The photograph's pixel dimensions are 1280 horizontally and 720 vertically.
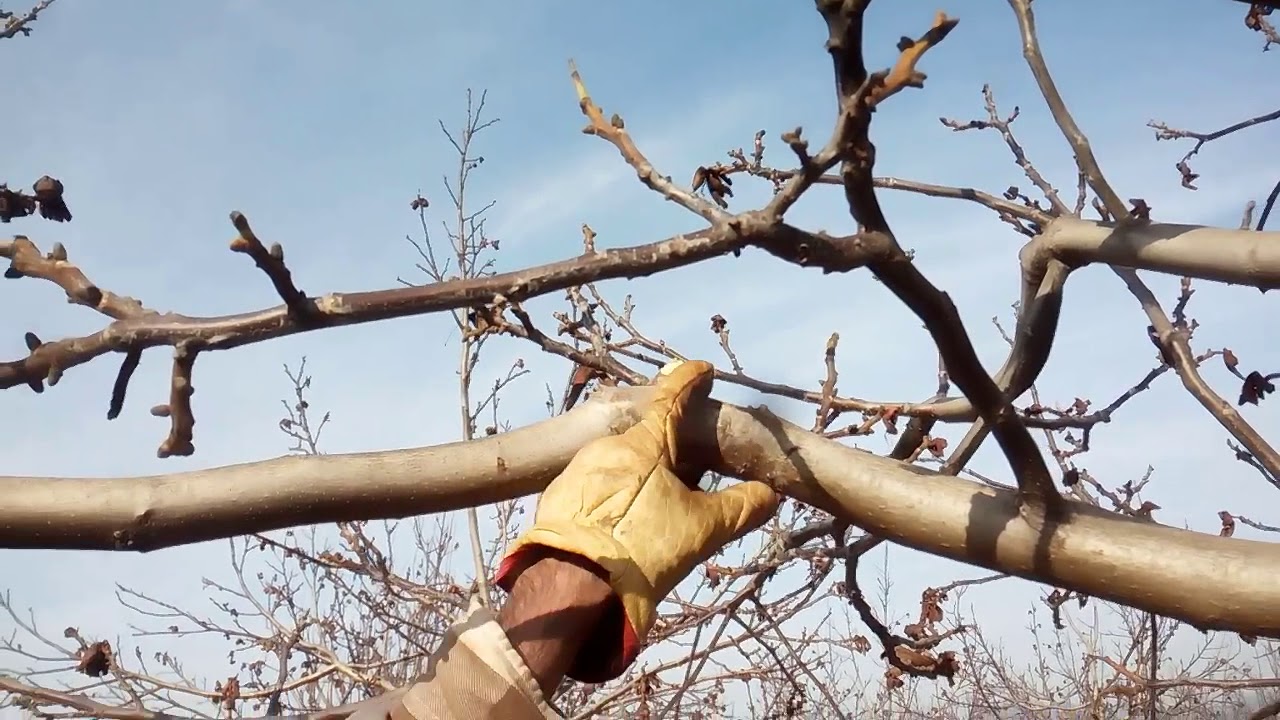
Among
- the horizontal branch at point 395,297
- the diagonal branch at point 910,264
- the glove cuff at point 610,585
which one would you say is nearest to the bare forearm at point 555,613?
the glove cuff at point 610,585

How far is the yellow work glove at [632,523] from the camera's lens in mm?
1262

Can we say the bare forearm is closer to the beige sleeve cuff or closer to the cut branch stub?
the beige sleeve cuff

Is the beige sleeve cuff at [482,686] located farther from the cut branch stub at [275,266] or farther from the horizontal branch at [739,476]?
the cut branch stub at [275,266]

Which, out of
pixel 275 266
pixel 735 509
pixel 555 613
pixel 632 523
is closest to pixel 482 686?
pixel 555 613

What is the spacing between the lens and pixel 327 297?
1.05 metres

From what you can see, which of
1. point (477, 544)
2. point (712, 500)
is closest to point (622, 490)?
point (712, 500)

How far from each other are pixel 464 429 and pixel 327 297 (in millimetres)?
3209

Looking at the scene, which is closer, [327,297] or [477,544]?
[327,297]

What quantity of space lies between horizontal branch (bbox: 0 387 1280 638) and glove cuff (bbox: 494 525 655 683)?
0.18 meters

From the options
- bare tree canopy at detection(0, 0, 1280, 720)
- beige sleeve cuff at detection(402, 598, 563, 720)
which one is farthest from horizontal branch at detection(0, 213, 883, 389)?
beige sleeve cuff at detection(402, 598, 563, 720)

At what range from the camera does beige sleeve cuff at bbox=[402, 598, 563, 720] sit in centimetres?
119

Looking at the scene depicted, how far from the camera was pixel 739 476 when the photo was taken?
1.56 meters

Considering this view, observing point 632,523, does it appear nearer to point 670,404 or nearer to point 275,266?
point 670,404

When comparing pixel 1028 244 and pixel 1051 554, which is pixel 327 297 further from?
pixel 1028 244
